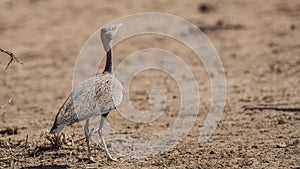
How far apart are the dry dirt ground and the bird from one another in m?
0.50

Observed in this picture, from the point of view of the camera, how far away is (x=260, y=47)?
1095 centimetres

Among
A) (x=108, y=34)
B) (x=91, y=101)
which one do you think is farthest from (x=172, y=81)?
(x=91, y=101)

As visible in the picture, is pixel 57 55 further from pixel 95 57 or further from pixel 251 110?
pixel 251 110

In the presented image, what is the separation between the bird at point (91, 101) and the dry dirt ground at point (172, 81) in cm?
50

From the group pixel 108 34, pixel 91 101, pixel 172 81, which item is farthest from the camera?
pixel 172 81

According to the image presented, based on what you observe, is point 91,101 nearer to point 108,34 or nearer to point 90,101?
point 90,101

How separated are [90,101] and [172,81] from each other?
3963 mm

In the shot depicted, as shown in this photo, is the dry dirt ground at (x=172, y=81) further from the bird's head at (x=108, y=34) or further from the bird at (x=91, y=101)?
the bird's head at (x=108, y=34)

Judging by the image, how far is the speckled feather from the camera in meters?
5.31

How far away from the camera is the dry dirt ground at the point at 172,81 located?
5.84 metres

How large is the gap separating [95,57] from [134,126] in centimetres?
415

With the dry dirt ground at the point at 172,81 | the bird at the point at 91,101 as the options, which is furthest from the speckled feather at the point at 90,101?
the dry dirt ground at the point at 172,81

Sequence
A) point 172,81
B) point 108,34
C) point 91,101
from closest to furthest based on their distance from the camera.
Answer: point 91,101 < point 108,34 < point 172,81

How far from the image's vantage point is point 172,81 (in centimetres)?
933
